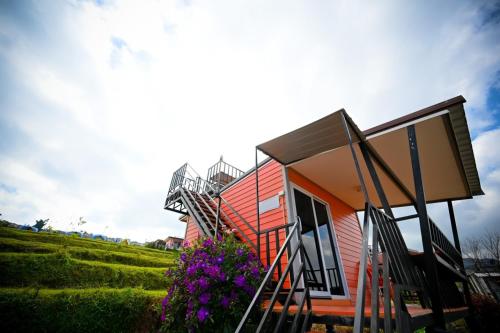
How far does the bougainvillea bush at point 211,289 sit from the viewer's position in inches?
85.6

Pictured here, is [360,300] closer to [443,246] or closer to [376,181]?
[376,181]

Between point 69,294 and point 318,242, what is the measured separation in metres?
4.99

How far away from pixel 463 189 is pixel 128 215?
3482 centimetres

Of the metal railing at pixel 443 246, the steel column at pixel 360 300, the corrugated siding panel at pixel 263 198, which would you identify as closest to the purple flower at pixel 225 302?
the steel column at pixel 360 300

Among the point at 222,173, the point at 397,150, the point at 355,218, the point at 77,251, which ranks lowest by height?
the point at 77,251

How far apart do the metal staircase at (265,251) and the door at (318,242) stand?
122 cm

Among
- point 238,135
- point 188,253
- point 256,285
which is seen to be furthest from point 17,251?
point 238,135

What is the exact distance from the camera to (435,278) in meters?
Result: 2.00

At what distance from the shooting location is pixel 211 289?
2314 millimetres

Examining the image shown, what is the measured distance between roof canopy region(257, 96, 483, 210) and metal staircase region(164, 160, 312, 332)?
60.2 inches

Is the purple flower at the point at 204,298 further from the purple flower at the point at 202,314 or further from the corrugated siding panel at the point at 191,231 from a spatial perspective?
the corrugated siding panel at the point at 191,231

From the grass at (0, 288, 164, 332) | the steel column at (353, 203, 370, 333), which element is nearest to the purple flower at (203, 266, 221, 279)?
the grass at (0, 288, 164, 332)

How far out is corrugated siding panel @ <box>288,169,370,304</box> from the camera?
4.86 meters

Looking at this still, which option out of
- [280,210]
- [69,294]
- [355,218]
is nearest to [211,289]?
[280,210]
